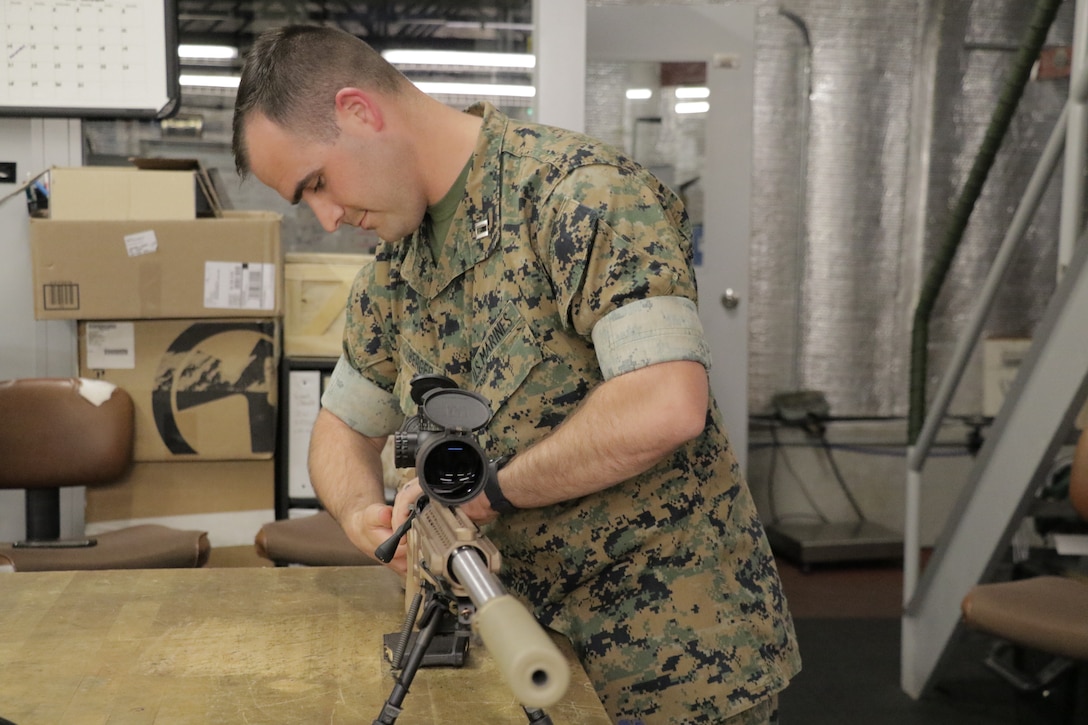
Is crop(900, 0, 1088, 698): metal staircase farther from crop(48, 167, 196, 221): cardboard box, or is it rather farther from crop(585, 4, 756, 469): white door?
crop(48, 167, 196, 221): cardboard box

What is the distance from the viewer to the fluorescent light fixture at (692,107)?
3916 mm

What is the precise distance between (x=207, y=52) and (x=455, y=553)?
10.5ft

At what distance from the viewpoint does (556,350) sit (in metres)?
1.19

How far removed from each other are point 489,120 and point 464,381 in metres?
0.32

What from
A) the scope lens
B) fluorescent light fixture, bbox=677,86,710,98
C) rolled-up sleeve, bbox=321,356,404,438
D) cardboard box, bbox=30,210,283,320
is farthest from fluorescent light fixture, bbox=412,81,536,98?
the scope lens

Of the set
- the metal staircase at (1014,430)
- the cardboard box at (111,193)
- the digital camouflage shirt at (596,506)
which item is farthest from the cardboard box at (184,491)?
the digital camouflage shirt at (596,506)

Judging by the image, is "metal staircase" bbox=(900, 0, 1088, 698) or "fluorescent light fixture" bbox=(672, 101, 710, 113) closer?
"metal staircase" bbox=(900, 0, 1088, 698)

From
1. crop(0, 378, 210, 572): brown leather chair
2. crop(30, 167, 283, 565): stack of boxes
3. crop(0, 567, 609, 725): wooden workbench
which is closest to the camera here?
crop(0, 567, 609, 725): wooden workbench

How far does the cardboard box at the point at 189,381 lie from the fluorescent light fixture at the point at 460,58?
1.27 m

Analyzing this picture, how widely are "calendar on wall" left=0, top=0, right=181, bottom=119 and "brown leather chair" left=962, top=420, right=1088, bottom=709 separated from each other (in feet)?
8.66

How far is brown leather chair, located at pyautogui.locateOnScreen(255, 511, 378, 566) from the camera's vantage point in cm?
255

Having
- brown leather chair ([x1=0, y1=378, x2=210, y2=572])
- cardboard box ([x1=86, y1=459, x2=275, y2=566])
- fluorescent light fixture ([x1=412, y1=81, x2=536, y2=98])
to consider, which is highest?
fluorescent light fixture ([x1=412, y1=81, x2=536, y2=98])

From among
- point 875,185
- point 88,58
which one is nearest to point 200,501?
point 88,58

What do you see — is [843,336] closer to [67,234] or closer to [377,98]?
[67,234]
